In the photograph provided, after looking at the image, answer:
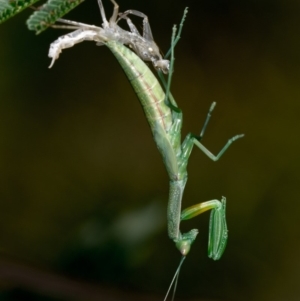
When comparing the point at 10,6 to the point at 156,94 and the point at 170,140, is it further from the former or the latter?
the point at 170,140

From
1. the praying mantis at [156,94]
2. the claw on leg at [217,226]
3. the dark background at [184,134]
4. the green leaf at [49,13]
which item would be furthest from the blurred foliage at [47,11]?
the dark background at [184,134]

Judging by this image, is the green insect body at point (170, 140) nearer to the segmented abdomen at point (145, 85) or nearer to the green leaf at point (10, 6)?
the segmented abdomen at point (145, 85)

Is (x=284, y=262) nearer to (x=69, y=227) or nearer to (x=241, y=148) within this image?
(x=241, y=148)

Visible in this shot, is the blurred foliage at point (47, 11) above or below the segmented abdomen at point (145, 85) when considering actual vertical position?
above

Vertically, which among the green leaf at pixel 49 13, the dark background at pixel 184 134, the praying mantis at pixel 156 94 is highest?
the green leaf at pixel 49 13

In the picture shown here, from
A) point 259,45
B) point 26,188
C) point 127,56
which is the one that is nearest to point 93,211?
point 26,188

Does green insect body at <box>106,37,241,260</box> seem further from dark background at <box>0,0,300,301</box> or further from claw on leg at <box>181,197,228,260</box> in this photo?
dark background at <box>0,0,300,301</box>
